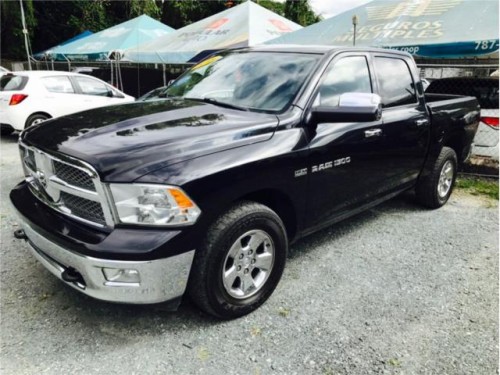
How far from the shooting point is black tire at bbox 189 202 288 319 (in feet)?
8.44

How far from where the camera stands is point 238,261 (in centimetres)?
279

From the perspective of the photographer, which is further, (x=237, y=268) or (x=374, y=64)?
(x=374, y=64)

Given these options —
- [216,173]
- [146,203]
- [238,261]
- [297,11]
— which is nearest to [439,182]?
[238,261]

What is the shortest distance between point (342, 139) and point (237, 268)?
1.39 meters

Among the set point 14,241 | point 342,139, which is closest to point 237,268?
point 342,139

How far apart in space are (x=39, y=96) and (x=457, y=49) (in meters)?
7.95

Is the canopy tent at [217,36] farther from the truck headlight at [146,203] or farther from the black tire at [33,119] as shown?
the truck headlight at [146,203]

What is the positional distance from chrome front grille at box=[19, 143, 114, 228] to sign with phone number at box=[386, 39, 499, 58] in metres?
7.10

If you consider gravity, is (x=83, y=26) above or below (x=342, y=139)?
above

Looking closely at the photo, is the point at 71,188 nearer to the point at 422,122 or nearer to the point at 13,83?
the point at 422,122

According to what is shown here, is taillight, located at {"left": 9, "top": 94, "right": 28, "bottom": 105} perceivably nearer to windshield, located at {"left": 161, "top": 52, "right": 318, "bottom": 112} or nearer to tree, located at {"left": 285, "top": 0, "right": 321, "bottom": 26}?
windshield, located at {"left": 161, "top": 52, "right": 318, "bottom": 112}

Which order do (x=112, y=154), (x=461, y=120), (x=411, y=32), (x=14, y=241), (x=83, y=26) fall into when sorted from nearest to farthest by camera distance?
(x=112, y=154) < (x=14, y=241) < (x=461, y=120) < (x=411, y=32) < (x=83, y=26)

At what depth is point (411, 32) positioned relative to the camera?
8.49 meters

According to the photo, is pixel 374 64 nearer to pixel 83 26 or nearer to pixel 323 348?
pixel 323 348
